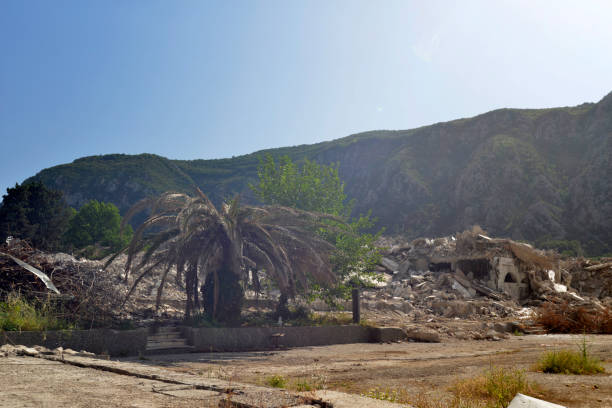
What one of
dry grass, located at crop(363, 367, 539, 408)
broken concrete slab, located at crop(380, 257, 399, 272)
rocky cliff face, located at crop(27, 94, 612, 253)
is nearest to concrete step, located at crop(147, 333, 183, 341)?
dry grass, located at crop(363, 367, 539, 408)

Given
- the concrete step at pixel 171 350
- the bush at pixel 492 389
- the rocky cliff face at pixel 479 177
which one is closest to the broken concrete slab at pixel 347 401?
the bush at pixel 492 389

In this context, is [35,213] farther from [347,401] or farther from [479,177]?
[479,177]

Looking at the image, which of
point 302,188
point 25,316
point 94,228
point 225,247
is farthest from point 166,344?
point 94,228

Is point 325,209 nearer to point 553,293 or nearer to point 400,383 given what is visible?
point 400,383

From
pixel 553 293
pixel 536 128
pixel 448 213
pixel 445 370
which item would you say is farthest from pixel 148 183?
pixel 445 370

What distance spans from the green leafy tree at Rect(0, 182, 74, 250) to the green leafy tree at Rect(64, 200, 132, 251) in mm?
6494

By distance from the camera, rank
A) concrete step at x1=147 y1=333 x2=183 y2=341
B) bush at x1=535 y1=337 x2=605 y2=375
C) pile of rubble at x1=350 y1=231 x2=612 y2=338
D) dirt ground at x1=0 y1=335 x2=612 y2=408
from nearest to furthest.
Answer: dirt ground at x1=0 y1=335 x2=612 y2=408, bush at x1=535 y1=337 x2=605 y2=375, concrete step at x1=147 y1=333 x2=183 y2=341, pile of rubble at x1=350 y1=231 x2=612 y2=338

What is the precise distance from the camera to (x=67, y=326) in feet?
35.5

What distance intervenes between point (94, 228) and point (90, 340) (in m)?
48.6

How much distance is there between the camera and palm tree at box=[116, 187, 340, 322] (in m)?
13.4

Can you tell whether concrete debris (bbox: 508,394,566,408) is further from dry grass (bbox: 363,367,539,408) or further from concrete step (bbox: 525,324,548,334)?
concrete step (bbox: 525,324,548,334)

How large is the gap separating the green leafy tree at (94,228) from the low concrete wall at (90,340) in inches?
1736

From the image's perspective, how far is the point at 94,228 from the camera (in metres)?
54.8

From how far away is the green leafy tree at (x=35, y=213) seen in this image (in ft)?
137
